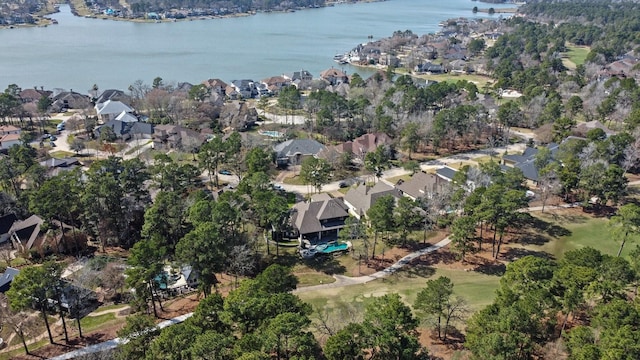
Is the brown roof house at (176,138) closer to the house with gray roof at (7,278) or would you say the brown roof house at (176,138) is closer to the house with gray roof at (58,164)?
the house with gray roof at (58,164)

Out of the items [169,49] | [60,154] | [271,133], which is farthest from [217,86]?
[169,49]

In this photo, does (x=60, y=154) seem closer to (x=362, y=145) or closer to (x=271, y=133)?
(x=271, y=133)

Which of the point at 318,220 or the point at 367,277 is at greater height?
the point at 318,220

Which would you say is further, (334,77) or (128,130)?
(334,77)

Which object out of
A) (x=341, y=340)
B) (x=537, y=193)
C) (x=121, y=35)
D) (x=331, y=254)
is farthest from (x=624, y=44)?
(x=121, y=35)

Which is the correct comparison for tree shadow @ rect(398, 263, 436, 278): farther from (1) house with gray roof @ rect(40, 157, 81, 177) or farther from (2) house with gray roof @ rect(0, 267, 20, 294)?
(1) house with gray roof @ rect(40, 157, 81, 177)

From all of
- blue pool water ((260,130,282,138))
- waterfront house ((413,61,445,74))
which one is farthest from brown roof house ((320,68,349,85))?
blue pool water ((260,130,282,138))
